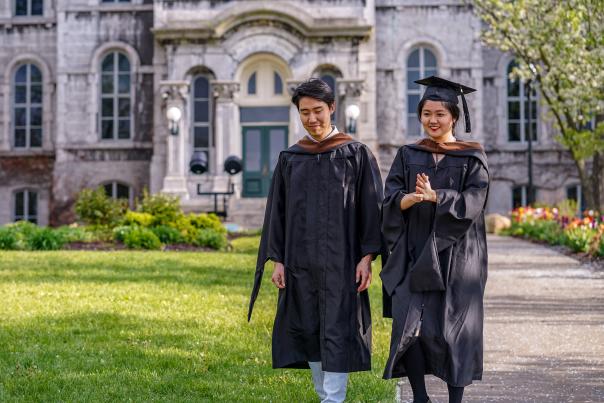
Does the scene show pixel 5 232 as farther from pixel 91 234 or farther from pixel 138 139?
pixel 138 139

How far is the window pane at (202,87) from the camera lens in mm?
24375

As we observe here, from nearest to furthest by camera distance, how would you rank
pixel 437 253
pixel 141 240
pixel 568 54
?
pixel 437 253 < pixel 568 54 < pixel 141 240

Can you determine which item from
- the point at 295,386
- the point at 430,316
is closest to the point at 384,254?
the point at 430,316

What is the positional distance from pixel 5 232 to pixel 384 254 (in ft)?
41.5

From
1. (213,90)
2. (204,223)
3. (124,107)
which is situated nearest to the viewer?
(204,223)

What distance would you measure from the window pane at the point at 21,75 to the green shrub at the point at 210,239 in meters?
12.8

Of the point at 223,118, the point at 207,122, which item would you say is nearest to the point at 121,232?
the point at 223,118

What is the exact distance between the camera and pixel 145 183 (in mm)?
25734

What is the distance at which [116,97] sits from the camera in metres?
25.8

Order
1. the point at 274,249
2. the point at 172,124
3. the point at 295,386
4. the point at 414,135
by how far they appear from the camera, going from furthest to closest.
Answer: the point at 414,135, the point at 172,124, the point at 295,386, the point at 274,249

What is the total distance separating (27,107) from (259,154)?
797 centimetres

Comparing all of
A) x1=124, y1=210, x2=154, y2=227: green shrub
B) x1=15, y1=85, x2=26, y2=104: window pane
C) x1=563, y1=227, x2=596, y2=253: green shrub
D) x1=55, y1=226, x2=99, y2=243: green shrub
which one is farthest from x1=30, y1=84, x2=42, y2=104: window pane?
x1=563, y1=227, x2=596, y2=253: green shrub

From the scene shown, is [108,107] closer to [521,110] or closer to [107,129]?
[107,129]

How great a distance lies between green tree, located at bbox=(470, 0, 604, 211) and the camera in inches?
579
